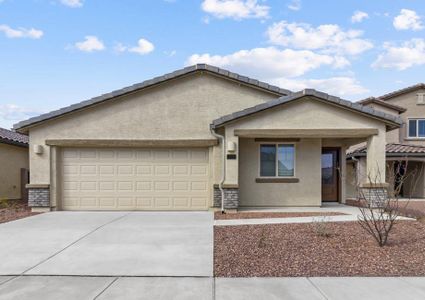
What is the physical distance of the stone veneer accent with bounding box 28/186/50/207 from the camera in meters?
13.5

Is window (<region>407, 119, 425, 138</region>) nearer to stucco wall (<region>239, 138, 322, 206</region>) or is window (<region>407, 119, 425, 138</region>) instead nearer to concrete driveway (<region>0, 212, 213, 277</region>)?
stucco wall (<region>239, 138, 322, 206</region>)

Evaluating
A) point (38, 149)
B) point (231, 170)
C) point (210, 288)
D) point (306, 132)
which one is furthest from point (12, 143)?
point (210, 288)

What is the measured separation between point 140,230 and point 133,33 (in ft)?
31.8

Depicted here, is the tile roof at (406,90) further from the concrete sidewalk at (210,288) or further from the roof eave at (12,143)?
the roof eave at (12,143)

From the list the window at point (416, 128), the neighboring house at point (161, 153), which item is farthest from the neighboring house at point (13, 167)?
the window at point (416, 128)

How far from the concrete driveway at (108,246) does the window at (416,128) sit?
19413 mm

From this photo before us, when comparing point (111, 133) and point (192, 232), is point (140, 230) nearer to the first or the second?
point (192, 232)

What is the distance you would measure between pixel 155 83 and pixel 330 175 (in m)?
8.79

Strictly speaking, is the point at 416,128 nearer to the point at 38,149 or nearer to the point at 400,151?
the point at 400,151

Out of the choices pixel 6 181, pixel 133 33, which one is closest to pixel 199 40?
pixel 133 33

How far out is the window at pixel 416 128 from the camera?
24758 millimetres

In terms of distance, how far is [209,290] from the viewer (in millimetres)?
5258

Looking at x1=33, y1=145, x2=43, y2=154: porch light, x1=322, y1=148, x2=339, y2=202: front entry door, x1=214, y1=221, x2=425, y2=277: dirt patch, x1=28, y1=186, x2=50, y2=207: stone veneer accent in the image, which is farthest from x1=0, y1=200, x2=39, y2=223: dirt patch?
x1=322, y1=148, x2=339, y2=202: front entry door

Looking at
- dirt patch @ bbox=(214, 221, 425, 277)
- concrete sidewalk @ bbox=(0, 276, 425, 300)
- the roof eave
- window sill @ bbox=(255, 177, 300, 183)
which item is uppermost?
the roof eave
